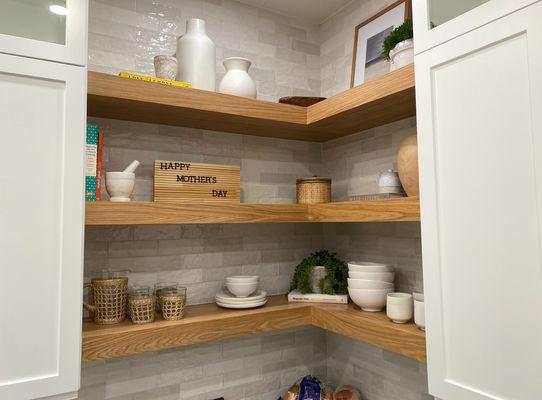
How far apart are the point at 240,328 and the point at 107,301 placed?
0.48m

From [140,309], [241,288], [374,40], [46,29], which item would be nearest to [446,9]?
[374,40]

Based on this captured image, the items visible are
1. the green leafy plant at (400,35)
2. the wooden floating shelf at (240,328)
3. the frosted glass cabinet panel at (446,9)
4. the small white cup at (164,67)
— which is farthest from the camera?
the small white cup at (164,67)

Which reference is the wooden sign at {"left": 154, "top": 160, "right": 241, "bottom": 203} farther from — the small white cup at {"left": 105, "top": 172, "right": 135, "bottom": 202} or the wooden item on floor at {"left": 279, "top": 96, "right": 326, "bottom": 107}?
the wooden item on floor at {"left": 279, "top": 96, "right": 326, "bottom": 107}

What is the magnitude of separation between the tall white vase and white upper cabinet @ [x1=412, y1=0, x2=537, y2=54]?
77 centimetres

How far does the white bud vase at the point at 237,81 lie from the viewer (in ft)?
5.23

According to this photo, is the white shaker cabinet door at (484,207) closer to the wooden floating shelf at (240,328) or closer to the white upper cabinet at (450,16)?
the white upper cabinet at (450,16)

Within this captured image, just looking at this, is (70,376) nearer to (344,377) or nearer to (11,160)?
(11,160)

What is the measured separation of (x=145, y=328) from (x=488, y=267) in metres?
1.04

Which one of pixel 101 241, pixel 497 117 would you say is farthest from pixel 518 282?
pixel 101 241

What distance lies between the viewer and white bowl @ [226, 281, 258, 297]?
5.25ft

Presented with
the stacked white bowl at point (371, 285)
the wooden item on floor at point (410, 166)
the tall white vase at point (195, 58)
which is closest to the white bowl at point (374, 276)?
the stacked white bowl at point (371, 285)

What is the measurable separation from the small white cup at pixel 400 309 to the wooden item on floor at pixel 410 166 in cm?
35

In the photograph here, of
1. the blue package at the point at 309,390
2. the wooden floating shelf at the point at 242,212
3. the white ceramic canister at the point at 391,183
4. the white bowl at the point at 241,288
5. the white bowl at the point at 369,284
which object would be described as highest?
the white ceramic canister at the point at 391,183

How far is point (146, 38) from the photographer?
1648 millimetres
